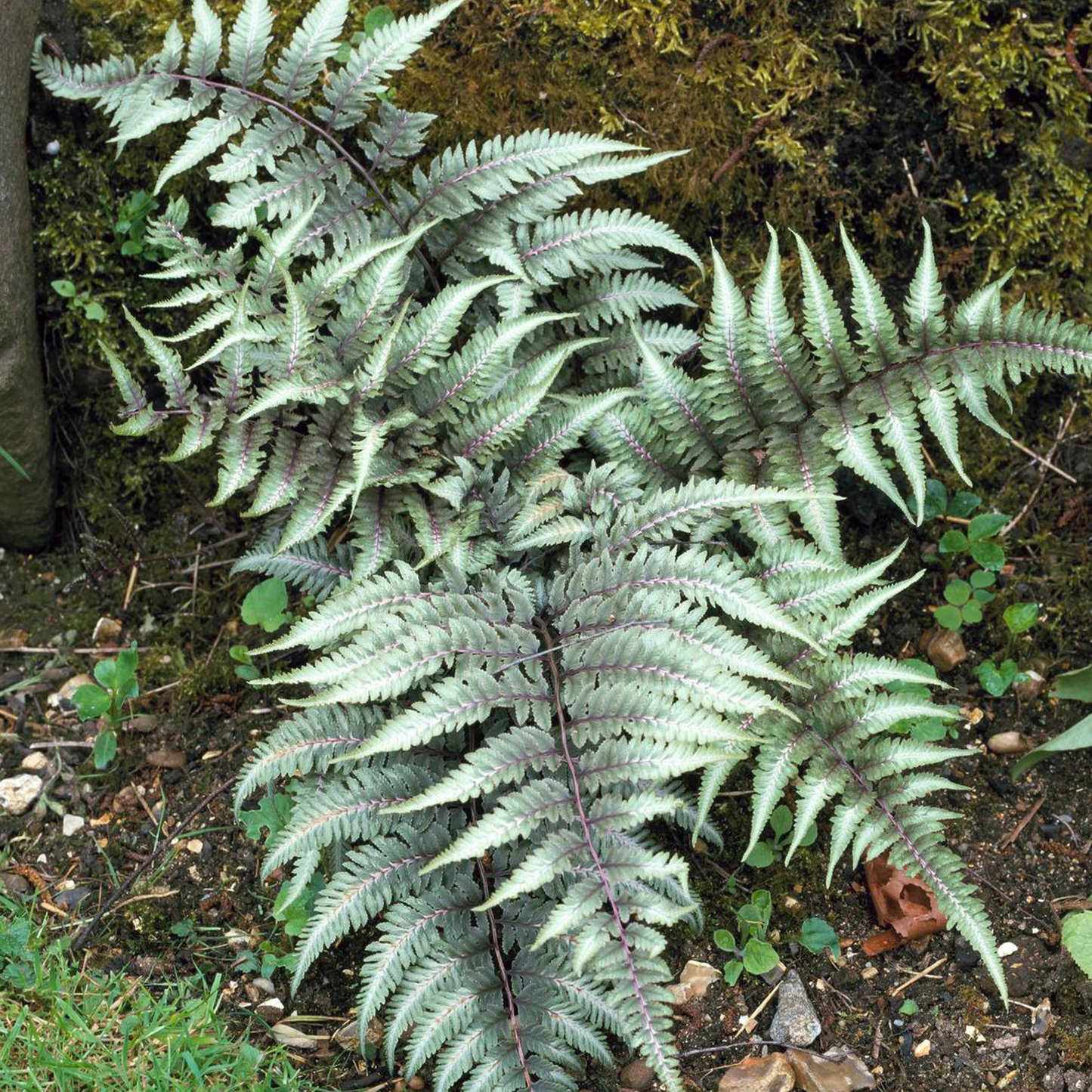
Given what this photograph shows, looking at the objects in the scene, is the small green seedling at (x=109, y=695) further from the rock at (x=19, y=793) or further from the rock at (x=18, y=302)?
the rock at (x=18, y=302)

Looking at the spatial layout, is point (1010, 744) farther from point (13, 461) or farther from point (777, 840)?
point (13, 461)

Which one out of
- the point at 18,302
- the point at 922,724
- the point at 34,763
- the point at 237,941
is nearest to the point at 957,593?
the point at 922,724

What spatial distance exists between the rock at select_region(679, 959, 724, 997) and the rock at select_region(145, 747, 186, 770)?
1.70m

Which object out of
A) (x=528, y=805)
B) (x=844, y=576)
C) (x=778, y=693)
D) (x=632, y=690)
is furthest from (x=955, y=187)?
(x=528, y=805)

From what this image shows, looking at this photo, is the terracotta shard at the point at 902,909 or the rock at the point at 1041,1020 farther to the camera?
the terracotta shard at the point at 902,909

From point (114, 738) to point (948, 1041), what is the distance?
262 centimetres

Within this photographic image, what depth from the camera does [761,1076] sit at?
2943 mm

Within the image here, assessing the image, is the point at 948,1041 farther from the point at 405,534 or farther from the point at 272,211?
the point at 272,211

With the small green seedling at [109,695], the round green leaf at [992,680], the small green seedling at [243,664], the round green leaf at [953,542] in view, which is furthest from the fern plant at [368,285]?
the round green leaf at [992,680]

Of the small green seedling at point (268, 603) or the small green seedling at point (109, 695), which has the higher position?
the small green seedling at point (268, 603)

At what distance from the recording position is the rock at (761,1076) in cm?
293

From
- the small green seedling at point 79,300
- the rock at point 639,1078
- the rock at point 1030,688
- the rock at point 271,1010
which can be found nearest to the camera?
the rock at point 639,1078

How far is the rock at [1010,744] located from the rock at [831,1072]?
1.07 metres

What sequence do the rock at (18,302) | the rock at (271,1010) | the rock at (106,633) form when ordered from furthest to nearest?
the rock at (106,633), the rock at (18,302), the rock at (271,1010)
